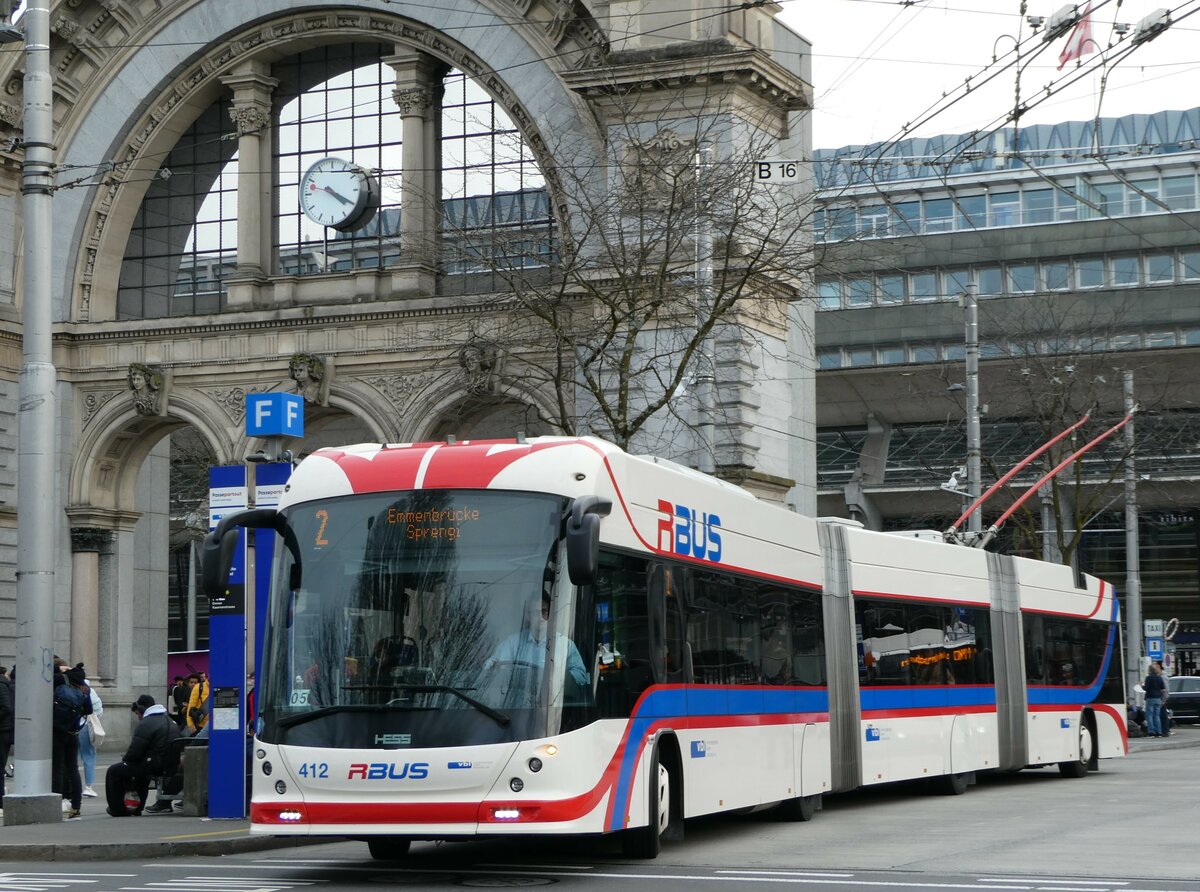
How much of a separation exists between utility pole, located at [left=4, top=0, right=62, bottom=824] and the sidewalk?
0.60m

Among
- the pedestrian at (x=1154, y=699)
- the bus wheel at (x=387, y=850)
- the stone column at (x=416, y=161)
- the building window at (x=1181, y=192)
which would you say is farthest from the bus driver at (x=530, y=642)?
the building window at (x=1181, y=192)

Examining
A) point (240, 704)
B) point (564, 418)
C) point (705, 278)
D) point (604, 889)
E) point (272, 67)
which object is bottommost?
point (604, 889)

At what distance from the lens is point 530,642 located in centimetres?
1314

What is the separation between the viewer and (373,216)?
112ft

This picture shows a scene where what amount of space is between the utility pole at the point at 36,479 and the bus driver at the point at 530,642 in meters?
7.07

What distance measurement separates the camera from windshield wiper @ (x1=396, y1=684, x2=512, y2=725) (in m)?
13.0

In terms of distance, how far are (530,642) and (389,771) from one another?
4.01ft

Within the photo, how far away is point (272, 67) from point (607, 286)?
896cm

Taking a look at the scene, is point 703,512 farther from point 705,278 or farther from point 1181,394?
point 1181,394

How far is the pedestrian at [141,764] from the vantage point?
64.1 feet

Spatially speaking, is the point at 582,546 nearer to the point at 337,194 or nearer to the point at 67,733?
the point at 67,733

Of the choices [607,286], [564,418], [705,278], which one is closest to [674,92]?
[607,286]

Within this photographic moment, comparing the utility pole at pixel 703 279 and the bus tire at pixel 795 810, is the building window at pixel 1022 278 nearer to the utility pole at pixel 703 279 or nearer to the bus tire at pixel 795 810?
the utility pole at pixel 703 279

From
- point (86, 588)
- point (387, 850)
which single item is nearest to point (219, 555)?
point (387, 850)
